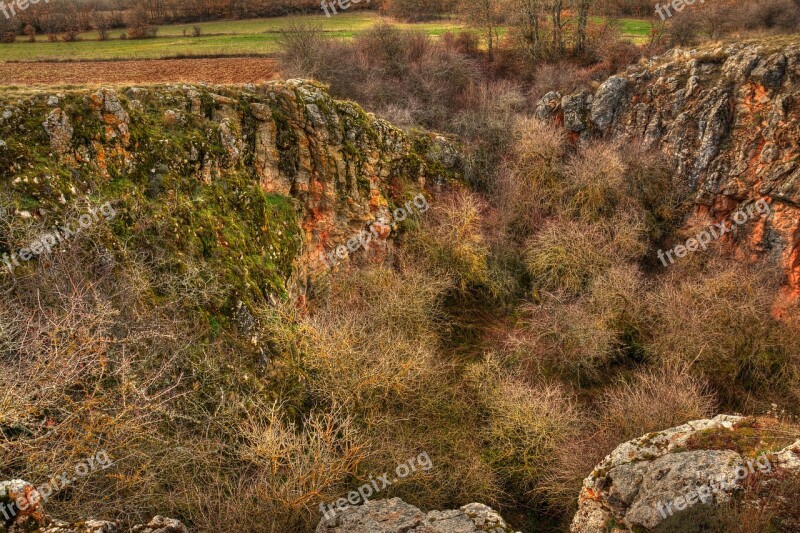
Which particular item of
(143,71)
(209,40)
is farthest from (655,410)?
(209,40)

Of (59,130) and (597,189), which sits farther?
(597,189)

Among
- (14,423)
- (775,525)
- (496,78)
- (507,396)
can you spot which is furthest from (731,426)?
(496,78)

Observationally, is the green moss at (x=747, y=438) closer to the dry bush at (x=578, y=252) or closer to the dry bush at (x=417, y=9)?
the dry bush at (x=578, y=252)

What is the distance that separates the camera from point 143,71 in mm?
27000

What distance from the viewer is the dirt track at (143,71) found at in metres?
22.4

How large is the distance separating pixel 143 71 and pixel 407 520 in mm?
27770

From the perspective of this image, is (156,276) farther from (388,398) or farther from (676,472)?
(676,472)

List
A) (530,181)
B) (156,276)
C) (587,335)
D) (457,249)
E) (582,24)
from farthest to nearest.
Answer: (582,24)
(530,181)
(457,249)
(587,335)
(156,276)

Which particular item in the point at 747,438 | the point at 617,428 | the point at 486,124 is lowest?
the point at 617,428

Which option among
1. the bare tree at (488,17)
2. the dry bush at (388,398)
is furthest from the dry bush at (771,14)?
the dry bush at (388,398)

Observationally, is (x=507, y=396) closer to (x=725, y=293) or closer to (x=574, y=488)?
(x=574, y=488)

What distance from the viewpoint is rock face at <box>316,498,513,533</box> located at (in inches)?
396

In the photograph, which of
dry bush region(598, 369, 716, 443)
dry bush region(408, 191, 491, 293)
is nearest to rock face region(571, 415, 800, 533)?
dry bush region(598, 369, 716, 443)

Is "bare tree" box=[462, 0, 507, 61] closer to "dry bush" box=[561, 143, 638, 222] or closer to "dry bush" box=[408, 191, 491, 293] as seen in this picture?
"dry bush" box=[561, 143, 638, 222]
